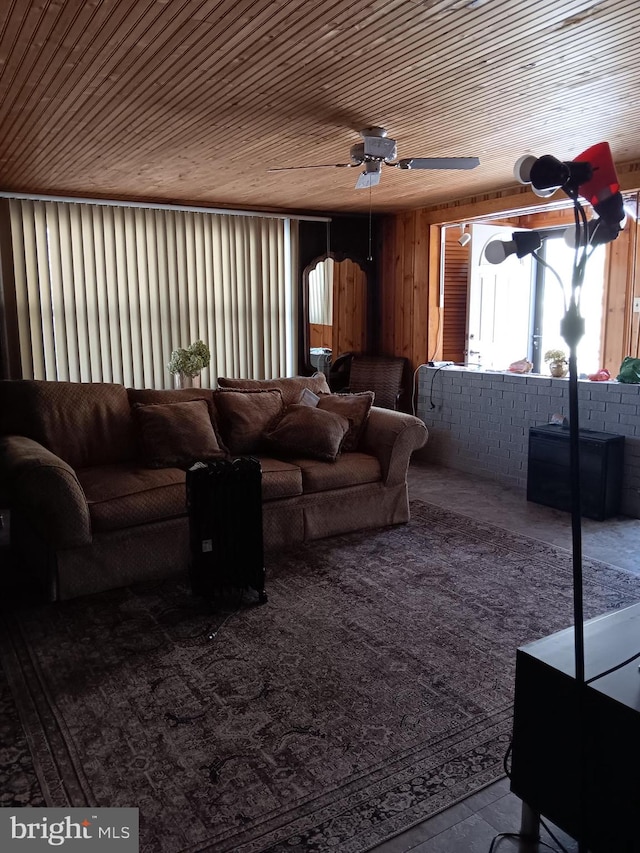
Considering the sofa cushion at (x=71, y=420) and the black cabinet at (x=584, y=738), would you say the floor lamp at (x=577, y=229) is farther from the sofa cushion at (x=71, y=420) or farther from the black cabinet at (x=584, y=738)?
the sofa cushion at (x=71, y=420)

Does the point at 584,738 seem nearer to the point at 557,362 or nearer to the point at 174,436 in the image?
the point at 174,436

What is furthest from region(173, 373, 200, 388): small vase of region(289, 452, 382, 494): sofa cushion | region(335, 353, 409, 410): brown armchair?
region(289, 452, 382, 494): sofa cushion

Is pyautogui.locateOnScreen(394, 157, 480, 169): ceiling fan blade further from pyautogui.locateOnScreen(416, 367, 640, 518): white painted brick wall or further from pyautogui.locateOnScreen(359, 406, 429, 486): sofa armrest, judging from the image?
pyautogui.locateOnScreen(416, 367, 640, 518): white painted brick wall

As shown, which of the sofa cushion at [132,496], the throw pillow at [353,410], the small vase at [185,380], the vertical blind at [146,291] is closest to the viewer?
the sofa cushion at [132,496]

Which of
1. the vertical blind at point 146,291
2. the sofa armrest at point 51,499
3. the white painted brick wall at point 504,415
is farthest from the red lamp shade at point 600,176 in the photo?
the vertical blind at point 146,291

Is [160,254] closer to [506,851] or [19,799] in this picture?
[19,799]

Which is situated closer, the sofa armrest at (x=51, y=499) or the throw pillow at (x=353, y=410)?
the sofa armrest at (x=51, y=499)

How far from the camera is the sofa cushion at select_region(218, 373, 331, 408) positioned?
4547mm

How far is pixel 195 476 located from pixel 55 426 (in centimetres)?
123

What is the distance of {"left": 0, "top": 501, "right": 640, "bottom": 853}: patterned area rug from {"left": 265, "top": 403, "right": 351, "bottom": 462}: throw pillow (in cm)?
73

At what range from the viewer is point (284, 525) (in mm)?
3887

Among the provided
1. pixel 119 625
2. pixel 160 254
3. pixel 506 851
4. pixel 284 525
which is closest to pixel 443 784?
pixel 506 851

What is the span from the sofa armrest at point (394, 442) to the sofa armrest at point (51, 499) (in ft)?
6.17

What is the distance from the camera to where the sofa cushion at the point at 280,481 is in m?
3.76
